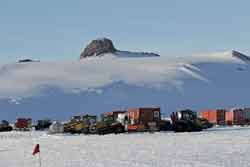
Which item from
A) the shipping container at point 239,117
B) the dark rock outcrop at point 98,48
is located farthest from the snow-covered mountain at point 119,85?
the shipping container at point 239,117

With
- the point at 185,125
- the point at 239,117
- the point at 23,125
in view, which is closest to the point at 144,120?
the point at 185,125

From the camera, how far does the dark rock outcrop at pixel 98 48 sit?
19250cm

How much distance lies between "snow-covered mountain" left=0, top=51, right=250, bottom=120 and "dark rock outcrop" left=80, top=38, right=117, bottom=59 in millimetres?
11754

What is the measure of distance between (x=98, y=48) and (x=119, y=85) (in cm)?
4434

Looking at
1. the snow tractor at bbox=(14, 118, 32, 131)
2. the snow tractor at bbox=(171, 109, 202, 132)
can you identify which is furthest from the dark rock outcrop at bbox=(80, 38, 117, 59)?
the snow tractor at bbox=(171, 109, 202, 132)

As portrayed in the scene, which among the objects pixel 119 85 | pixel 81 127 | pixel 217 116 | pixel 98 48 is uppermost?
pixel 98 48

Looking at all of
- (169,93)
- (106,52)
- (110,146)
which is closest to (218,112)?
(110,146)

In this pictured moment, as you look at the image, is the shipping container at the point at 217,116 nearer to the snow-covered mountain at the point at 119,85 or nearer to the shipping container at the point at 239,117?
the shipping container at the point at 239,117

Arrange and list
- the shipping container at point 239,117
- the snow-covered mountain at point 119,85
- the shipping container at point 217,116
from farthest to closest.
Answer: the snow-covered mountain at point 119,85 < the shipping container at point 217,116 < the shipping container at point 239,117

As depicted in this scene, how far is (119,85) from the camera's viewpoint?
150 m

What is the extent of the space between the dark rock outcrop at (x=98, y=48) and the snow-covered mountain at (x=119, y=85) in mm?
11754

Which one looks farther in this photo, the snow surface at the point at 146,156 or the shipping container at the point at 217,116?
the shipping container at the point at 217,116

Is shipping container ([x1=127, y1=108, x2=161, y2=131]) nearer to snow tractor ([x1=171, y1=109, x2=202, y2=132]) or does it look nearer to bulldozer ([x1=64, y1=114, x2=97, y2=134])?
snow tractor ([x1=171, y1=109, x2=202, y2=132])

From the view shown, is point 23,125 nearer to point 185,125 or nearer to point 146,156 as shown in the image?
point 185,125
